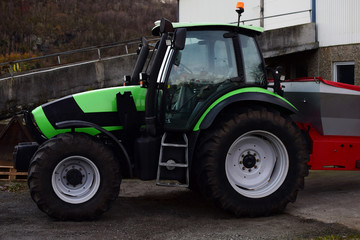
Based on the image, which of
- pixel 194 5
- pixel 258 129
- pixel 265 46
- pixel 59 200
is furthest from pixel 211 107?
pixel 194 5

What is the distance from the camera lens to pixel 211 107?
601 centimetres

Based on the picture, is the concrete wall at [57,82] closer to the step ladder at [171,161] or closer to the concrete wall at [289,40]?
the concrete wall at [289,40]

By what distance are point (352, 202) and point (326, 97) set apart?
4.85 ft

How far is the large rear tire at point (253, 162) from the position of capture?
589cm

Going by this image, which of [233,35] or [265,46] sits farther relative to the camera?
[265,46]

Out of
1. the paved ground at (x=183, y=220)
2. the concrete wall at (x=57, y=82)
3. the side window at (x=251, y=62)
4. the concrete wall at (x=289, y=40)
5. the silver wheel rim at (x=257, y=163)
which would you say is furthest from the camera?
the concrete wall at (x=57, y=82)

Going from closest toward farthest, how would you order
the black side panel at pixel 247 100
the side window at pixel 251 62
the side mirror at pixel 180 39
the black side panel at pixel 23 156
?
the side mirror at pixel 180 39, the black side panel at pixel 247 100, the black side panel at pixel 23 156, the side window at pixel 251 62

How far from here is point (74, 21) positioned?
157ft

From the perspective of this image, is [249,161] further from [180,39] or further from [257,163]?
[180,39]

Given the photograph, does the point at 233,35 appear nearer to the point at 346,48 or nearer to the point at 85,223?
the point at 85,223

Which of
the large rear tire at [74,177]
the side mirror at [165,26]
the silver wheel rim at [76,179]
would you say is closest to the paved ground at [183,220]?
the large rear tire at [74,177]

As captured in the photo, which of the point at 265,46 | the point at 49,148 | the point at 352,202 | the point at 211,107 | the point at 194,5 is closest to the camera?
the point at 49,148

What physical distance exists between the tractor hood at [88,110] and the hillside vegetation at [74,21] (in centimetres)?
3752

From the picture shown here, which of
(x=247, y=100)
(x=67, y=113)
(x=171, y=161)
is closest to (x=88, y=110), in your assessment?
(x=67, y=113)
